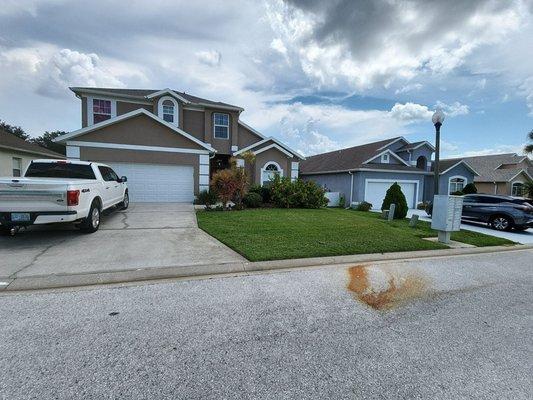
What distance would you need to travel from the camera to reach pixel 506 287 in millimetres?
5023

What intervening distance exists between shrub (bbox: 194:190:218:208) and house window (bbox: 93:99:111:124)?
25.8 feet

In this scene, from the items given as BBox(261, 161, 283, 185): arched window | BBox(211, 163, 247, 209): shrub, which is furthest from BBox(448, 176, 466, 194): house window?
BBox(211, 163, 247, 209): shrub

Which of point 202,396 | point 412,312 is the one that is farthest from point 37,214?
point 412,312

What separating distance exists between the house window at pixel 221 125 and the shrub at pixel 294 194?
5959 mm

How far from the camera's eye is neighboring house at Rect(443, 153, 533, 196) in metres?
31.0

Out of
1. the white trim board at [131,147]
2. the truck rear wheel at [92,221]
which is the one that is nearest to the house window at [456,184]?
the white trim board at [131,147]

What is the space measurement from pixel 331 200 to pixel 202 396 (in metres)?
19.8

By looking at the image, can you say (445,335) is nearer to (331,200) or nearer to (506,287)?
(506,287)

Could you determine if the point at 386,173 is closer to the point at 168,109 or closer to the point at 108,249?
the point at 168,109

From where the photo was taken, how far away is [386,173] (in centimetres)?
2144

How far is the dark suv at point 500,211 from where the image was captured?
38.5ft

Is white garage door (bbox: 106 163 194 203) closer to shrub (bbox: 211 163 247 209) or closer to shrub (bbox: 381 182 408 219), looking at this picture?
shrub (bbox: 211 163 247 209)

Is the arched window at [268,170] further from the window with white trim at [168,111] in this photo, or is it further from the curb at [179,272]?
the curb at [179,272]

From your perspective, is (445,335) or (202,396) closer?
(202,396)
